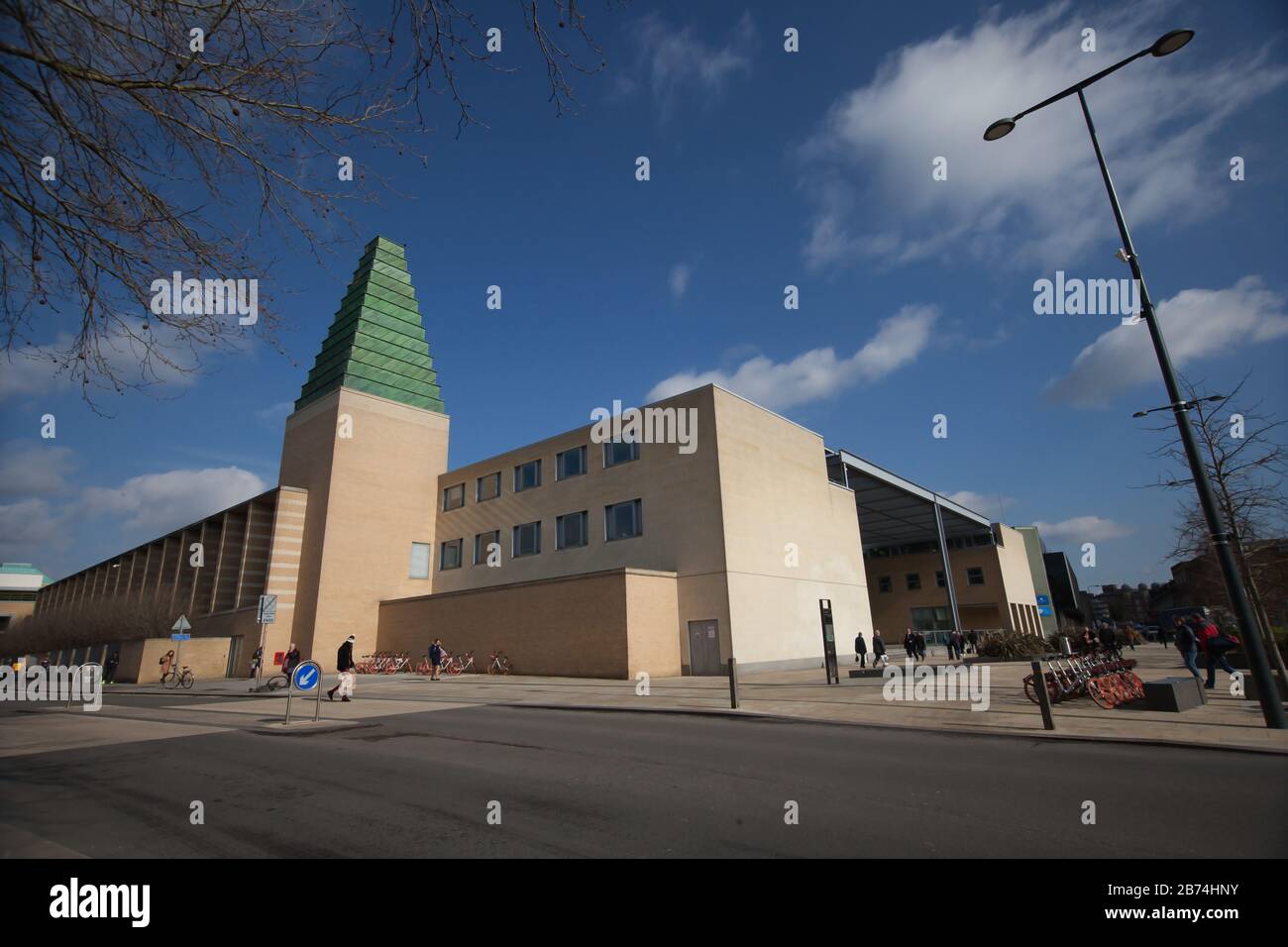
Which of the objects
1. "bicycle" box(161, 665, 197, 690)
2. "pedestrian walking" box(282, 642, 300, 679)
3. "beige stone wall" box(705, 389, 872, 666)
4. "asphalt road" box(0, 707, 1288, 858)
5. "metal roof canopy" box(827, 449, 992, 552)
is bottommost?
"asphalt road" box(0, 707, 1288, 858)

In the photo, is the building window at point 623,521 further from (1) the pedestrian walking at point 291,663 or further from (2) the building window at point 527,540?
(1) the pedestrian walking at point 291,663

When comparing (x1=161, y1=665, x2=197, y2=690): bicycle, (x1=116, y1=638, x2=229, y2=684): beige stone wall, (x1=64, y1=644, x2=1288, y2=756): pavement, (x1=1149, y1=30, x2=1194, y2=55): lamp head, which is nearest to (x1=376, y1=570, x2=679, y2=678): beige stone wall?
(x1=64, y1=644, x2=1288, y2=756): pavement

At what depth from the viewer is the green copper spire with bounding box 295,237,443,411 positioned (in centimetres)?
4034

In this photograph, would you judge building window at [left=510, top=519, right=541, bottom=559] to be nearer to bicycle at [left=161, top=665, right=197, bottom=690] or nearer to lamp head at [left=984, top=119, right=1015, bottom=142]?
bicycle at [left=161, top=665, right=197, bottom=690]

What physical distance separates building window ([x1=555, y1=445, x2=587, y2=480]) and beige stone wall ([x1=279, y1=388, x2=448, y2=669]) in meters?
11.8

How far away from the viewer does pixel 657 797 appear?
6.00 m

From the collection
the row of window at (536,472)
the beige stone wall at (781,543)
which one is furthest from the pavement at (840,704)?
the row of window at (536,472)

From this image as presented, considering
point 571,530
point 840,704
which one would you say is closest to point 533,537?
point 571,530

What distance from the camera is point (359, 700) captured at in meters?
18.0

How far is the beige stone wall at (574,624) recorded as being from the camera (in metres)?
23.9

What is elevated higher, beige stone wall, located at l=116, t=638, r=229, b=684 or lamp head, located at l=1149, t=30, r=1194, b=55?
lamp head, located at l=1149, t=30, r=1194, b=55

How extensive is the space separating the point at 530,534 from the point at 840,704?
72.6 feet

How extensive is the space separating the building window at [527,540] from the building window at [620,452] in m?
5.69
